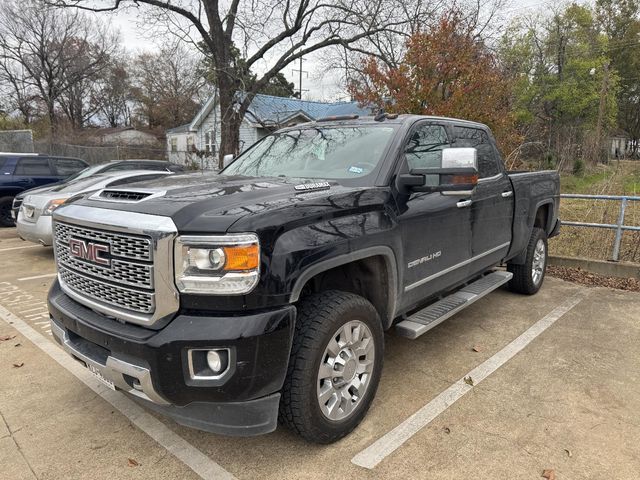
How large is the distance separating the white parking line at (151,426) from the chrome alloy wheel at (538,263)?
14.4 feet

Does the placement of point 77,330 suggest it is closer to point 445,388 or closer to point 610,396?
point 445,388

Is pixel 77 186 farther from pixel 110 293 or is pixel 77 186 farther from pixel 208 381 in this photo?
pixel 208 381

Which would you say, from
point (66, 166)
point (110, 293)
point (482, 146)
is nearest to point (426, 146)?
point (482, 146)

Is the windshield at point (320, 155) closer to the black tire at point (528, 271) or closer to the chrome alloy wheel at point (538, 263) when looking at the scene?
the black tire at point (528, 271)

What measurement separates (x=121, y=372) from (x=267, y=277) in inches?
34.7

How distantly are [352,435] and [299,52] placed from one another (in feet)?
54.8

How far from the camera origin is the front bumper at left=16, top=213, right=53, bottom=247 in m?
7.04

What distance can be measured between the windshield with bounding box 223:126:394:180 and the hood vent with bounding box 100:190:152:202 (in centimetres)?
114

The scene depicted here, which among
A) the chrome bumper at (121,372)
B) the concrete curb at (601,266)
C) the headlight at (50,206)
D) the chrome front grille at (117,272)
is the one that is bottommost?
the concrete curb at (601,266)

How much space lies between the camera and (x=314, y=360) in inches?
95.1

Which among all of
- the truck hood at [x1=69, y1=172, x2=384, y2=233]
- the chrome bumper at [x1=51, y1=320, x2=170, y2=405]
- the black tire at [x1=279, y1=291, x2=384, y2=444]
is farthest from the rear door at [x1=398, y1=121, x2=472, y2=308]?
the chrome bumper at [x1=51, y1=320, x2=170, y2=405]

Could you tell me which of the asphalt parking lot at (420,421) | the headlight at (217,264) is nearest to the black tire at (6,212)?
the asphalt parking lot at (420,421)

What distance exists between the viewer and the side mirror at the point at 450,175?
2.89 metres

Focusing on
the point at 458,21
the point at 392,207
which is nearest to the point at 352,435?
the point at 392,207
